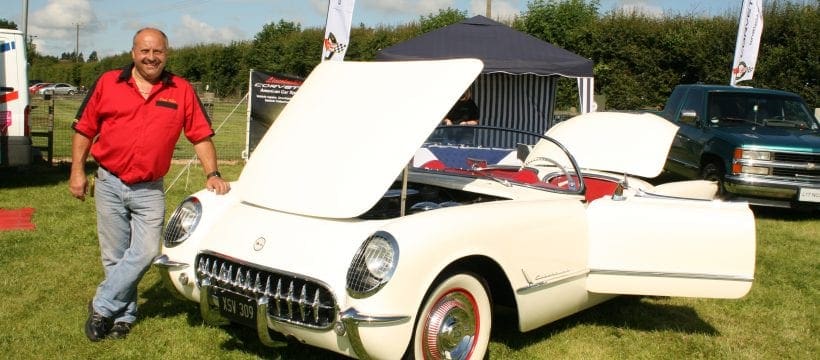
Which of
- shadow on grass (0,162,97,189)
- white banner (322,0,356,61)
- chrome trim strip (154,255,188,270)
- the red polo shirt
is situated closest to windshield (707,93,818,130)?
white banner (322,0,356,61)

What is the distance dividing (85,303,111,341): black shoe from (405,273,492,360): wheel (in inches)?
73.1

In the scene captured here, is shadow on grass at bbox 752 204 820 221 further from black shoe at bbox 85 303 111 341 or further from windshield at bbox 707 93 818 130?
black shoe at bbox 85 303 111 341

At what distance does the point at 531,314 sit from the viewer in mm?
3799

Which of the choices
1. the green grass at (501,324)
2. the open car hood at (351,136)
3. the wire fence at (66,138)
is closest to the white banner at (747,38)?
the green grass at (501,324)

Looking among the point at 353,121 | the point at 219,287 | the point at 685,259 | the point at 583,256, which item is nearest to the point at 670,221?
the point at 685,259

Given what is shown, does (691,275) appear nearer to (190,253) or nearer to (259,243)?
(259,243)

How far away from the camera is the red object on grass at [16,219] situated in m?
7.11

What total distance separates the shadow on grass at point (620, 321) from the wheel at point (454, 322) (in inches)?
25.6

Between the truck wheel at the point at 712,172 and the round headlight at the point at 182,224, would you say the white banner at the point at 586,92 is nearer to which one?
the truck wheel at the point at 712,172

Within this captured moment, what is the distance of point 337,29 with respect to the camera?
11.4 m

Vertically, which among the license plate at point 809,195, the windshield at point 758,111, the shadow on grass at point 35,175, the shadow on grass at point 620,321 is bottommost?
the shadow on grass at point 620,321

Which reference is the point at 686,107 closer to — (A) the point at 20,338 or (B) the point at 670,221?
(B) the point at 670,221

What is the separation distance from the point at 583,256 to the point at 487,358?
0.79 m

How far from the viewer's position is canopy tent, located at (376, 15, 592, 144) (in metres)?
11.2
